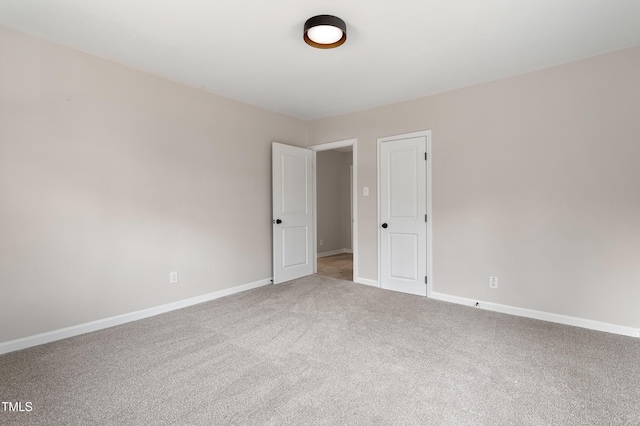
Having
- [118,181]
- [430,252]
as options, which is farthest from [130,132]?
[430,252]

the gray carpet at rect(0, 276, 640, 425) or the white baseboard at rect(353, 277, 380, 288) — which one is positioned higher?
the white baseboard at rect(353, 277, 380, 288)

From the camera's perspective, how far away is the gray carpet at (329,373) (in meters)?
1.72

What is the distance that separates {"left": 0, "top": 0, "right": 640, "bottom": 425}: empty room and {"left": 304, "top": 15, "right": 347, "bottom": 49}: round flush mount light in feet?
0.08

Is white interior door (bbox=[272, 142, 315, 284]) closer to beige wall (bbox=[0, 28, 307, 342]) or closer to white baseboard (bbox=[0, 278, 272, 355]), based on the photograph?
beige wall (bbox=[0, 28, 307, 342])

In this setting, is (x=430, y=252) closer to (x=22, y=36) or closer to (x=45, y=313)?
(x=45, y=313)

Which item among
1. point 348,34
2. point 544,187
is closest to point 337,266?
point 544,187

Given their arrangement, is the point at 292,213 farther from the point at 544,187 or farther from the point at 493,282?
the point at 544,187

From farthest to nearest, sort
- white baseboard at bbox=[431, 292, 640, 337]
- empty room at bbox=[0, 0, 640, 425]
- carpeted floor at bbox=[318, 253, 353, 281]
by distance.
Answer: carpeted floor at bbox=[318, 253, 353, 281] → white baseboard at bbox=[431, 292, 640, 337] → empty room at bbox=[0, 0, 640, 425]

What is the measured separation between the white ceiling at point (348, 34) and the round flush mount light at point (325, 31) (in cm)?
5

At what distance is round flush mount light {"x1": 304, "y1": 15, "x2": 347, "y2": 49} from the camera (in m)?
2.26

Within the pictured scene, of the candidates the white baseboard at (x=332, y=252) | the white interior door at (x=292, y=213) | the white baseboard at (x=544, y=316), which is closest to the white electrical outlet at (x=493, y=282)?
the white baseboard at (x=544, y=316)

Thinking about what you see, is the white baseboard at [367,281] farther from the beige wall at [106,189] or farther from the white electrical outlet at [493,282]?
the beige wall at [106,189]

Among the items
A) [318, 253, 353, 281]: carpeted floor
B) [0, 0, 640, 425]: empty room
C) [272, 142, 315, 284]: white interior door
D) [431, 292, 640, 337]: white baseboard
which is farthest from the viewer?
[318, 253, 353, 281]: carpeted floor

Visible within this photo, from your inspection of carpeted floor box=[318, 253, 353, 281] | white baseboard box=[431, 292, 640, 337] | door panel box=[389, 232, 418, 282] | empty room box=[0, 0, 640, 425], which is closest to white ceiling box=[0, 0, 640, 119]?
empty room box=[0, 0, 640, 425]
